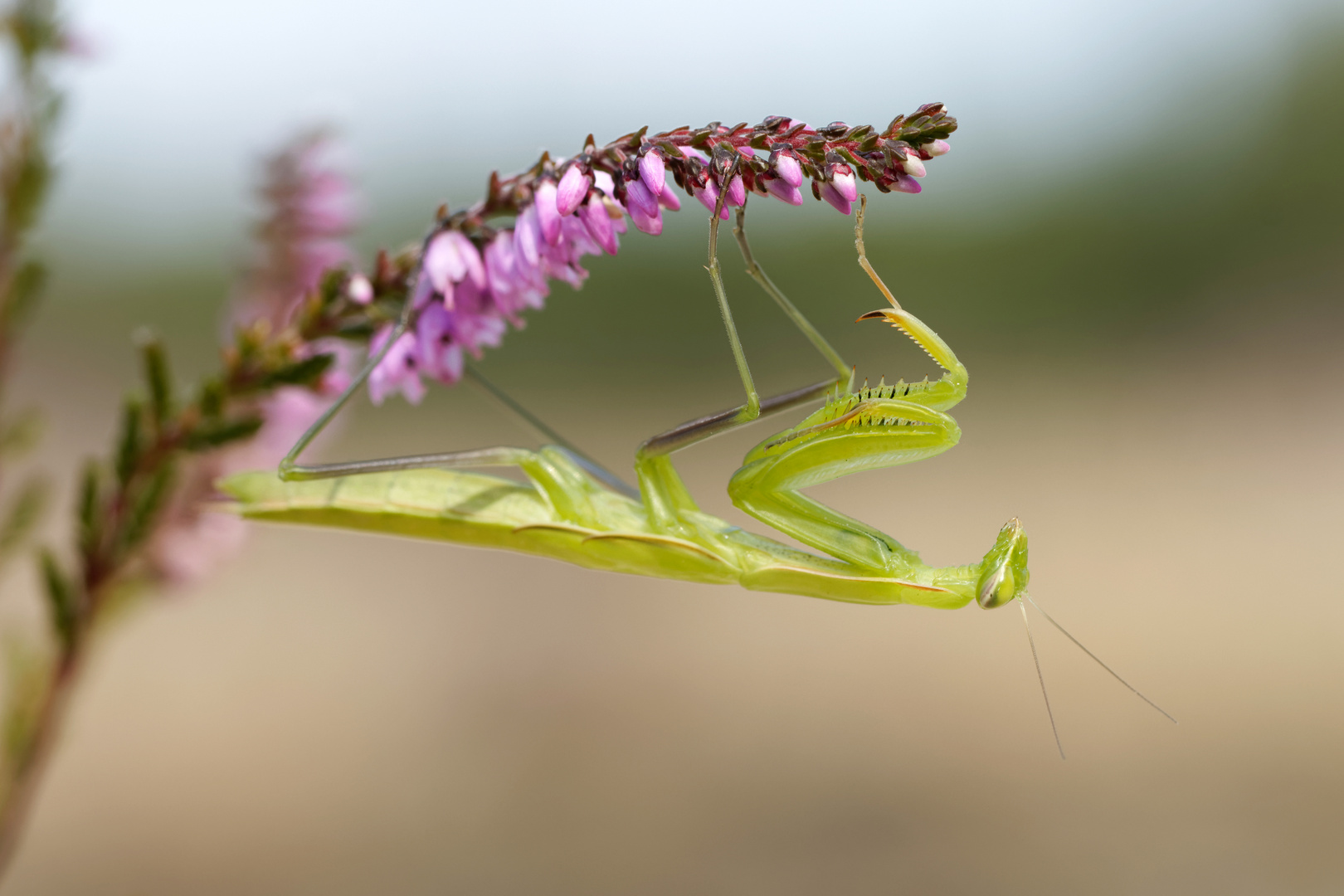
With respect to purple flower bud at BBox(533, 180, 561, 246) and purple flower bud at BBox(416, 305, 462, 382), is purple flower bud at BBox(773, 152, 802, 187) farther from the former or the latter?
purple flower bud at BBox(416, 305, 462, 382)

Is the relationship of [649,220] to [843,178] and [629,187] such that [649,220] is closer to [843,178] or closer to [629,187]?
[629,187]

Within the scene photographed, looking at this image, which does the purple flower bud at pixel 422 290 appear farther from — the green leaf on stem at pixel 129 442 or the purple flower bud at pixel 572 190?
the green leaf on stem at pixel 129 442

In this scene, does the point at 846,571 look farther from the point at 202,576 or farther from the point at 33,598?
the point at 33,598

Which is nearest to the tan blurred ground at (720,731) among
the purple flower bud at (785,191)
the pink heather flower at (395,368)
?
the pink heather flower at (395,368)


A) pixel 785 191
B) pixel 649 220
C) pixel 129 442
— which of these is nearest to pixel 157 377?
pixel 129 442

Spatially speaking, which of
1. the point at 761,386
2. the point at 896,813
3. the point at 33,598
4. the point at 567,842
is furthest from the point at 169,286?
the point at 896,813
